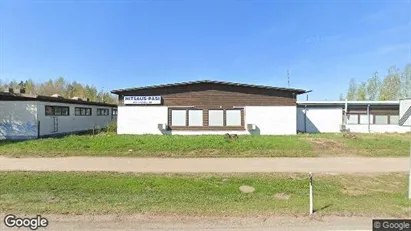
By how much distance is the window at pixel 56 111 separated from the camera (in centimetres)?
2350

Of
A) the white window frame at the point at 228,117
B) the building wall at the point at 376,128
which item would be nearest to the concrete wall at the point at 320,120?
the building wall at the point at 376,128

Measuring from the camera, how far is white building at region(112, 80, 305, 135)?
23.4m

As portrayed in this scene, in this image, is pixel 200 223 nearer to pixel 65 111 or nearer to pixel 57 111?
pixel 57 111

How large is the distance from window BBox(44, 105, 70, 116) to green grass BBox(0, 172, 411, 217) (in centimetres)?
1502

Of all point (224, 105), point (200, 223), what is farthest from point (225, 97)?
point (200, 223)

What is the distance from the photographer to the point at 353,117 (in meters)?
28.3

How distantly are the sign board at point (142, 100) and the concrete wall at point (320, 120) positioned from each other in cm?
1572

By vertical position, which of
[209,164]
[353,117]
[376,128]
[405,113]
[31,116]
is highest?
[405,113]

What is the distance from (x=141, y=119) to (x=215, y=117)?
6645mm

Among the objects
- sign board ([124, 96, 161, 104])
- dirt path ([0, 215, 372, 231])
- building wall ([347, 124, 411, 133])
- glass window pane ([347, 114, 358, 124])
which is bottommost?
dirt path ([0, 215, 372, 231])

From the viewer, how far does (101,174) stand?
1026cm

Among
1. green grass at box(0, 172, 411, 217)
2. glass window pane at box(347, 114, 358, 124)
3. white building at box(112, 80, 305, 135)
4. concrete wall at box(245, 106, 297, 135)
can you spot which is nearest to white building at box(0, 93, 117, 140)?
white building at box(112, 80, 305, 135)

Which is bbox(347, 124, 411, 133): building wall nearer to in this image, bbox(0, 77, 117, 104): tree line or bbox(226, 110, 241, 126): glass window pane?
bbox(226, 110, 241, 126): glass window pane

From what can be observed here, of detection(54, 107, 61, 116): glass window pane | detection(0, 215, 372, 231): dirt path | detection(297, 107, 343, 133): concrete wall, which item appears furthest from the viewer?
detection(297, 107, 343, 133): concrete wall
